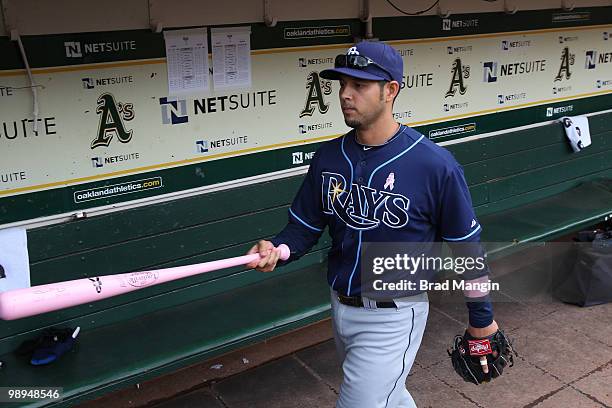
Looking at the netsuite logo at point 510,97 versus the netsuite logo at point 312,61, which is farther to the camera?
the netsuite logo at point 510,97

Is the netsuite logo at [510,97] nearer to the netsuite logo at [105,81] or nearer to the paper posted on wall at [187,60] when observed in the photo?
the paper posted on wall at [187,60]

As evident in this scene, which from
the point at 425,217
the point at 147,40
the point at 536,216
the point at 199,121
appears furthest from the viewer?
the point at 536,216

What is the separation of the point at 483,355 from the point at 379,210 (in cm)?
73

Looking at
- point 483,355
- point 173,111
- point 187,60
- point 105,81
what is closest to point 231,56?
point 187,60

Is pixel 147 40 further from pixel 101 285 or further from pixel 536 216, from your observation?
pixel 536 216

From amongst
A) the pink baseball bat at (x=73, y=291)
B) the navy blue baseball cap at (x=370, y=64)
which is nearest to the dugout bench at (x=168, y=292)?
the pink baseball bat at (x=73, y=291)

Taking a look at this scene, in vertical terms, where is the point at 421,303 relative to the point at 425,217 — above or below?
below

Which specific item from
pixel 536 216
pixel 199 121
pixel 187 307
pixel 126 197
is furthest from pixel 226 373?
pixel 536 216

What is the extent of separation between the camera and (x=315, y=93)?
435 centimetres

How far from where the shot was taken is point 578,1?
18.4 feet

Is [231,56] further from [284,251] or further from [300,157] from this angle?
[284,251]

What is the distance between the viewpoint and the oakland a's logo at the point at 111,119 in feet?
11.5

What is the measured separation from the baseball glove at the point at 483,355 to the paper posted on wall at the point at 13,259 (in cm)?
209

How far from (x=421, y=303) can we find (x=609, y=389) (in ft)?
5.88
